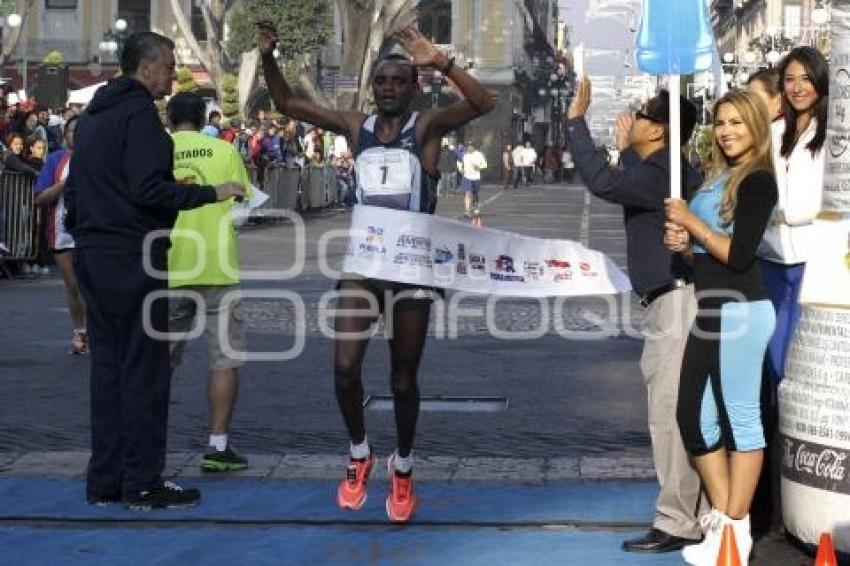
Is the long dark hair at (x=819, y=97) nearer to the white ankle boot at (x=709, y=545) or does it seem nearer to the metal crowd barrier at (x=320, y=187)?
the white ankle boot at (x=709, y=545)

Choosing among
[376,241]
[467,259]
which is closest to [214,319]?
[376,241]

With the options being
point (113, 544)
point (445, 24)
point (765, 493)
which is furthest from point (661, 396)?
point (445, 24)

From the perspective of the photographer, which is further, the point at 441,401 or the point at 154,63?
the point at 441,401

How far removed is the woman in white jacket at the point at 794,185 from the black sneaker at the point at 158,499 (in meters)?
2.44

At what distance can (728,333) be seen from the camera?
6.27m

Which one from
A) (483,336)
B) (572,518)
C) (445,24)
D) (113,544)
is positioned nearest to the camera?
(113,544)

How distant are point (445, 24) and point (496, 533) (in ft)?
247

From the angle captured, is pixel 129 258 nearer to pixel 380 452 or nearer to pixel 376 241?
pixel 376 241

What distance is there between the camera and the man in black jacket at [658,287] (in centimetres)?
659

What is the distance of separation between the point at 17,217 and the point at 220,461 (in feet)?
A: 42.8

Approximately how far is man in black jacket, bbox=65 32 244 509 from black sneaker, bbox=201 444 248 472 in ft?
2.38

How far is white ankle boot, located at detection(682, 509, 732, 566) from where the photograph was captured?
6.36 m

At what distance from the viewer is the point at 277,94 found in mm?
7719

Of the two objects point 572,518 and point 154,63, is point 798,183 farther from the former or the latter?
point 154,63
